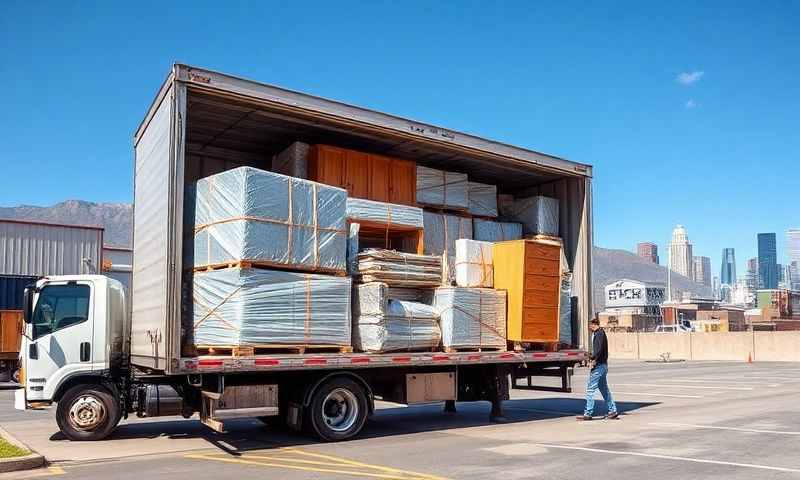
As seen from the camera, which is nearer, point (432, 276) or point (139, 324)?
Result: point (139, 324)

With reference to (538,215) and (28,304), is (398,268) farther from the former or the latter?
(28,304)

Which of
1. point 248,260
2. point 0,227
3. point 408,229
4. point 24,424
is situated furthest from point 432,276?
point 0,227

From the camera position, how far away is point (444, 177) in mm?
13609

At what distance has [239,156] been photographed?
1280 centimetres

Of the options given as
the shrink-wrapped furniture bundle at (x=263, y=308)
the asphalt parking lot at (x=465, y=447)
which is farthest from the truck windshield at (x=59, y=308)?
the shrink-wrapped furniture bundle at (x=263, y=308)

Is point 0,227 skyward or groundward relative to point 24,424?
skyward

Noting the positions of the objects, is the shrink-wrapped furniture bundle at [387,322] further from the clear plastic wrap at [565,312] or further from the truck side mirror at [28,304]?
the truck side mirror at [28,304]

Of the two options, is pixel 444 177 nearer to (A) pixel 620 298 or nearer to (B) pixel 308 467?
(B) pixel 308 467

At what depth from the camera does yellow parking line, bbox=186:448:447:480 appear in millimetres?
7977

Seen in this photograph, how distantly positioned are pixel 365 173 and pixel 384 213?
2.70ft

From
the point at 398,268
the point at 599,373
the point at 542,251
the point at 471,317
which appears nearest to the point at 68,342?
the point at 398,268

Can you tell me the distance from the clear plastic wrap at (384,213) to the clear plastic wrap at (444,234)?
0.57m

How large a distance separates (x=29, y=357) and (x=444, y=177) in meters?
7.34

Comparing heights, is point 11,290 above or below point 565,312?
above
